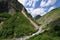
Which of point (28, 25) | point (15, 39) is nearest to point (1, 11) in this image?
point (28, 25)

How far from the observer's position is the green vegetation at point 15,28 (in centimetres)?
11212

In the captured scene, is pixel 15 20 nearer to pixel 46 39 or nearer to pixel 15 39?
pixel 15 39

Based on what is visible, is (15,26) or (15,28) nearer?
(15,28)

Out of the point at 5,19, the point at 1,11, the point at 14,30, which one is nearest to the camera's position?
the point at 14,30

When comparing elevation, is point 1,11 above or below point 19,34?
above

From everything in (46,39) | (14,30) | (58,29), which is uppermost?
(14,30)

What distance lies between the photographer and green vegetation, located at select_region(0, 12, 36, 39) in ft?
368

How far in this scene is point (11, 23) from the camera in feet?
383

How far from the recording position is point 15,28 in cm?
11675

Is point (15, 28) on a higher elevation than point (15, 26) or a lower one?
lower

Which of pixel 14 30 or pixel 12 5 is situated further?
pixel 12 5

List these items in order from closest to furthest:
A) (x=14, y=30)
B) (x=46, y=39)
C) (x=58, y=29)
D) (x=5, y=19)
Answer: (x=46, y=39)
(x=58, y=29)
(x=14, y=30)
(x=5, y=19)

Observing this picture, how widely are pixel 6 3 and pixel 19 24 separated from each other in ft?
105

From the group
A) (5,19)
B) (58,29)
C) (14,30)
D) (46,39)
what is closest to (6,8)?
(5,19)
